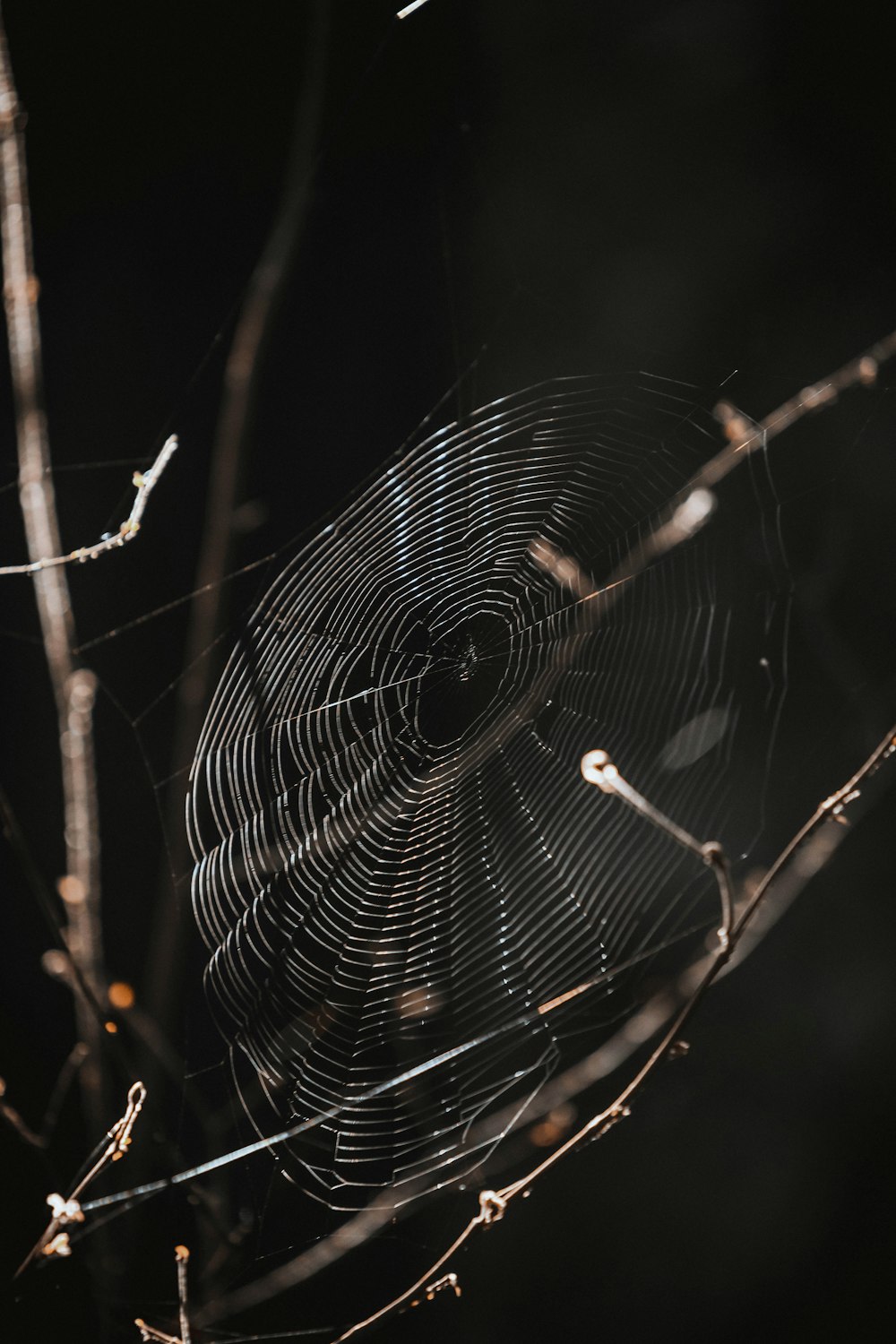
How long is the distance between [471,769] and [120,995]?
38cm

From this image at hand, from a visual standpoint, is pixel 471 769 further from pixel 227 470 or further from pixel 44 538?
pixel 44 538

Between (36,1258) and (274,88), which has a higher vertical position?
(274,88)

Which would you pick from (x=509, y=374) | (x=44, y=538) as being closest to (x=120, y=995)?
(x=44, y=538)

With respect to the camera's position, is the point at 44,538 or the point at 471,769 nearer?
the point at 44,538

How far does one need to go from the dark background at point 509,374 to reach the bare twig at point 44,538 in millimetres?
27

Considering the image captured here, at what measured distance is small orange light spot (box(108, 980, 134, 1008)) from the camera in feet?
1.95

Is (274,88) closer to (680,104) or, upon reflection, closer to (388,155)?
(388,155)

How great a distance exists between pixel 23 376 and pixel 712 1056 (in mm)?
894

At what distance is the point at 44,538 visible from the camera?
0.52 meters

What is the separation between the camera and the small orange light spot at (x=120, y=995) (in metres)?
0.59

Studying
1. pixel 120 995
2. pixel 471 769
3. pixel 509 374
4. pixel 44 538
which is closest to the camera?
pixel 44 538

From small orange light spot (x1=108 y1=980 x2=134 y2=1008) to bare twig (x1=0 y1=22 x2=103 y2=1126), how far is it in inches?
0.7

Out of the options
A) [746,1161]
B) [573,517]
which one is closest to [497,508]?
[573,517]

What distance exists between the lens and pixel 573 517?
2.83 feet
